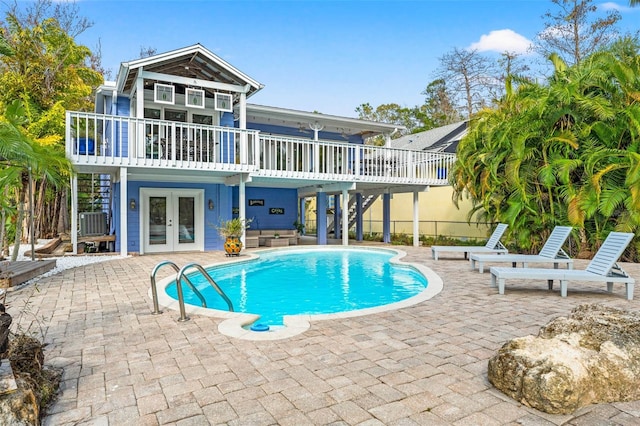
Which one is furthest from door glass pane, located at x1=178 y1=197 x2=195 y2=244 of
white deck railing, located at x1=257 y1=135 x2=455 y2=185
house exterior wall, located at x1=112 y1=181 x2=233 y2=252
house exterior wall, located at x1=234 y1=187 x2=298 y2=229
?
white deck railing, located at x1=257 y1=135 x2=455 y2=185

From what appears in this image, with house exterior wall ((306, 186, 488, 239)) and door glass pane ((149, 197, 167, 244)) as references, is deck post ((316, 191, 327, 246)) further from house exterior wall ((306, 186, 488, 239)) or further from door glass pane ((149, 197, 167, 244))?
door glass pane ((149, 197, 167, 244))

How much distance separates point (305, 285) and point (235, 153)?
5998 mm

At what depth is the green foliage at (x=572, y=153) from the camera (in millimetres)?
9977

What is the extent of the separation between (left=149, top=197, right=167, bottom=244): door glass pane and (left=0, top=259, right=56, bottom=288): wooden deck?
4364 millimetres

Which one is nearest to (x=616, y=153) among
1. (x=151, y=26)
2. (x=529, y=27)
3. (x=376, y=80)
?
(x=529, y=27)

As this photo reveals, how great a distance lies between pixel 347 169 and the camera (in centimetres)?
1445

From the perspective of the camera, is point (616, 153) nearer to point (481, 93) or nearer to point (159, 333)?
point (159, 333)

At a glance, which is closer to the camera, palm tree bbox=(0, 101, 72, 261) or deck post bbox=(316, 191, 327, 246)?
palm tree bbox=(0, 101, 72, 261)

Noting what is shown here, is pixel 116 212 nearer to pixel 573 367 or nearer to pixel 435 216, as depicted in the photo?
pixel 573 367

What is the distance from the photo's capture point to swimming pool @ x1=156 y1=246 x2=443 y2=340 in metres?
4.43

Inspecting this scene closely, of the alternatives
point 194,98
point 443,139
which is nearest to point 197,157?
point 194,98

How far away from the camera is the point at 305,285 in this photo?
8.55m

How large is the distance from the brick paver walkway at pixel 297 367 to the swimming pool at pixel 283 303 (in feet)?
0.59

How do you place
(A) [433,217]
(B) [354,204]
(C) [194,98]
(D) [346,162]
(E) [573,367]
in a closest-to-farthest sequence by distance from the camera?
(E) [573,367]
(C) [194,98]
(D) [346,162]
(A) [433,217]
(B) [354,204]
